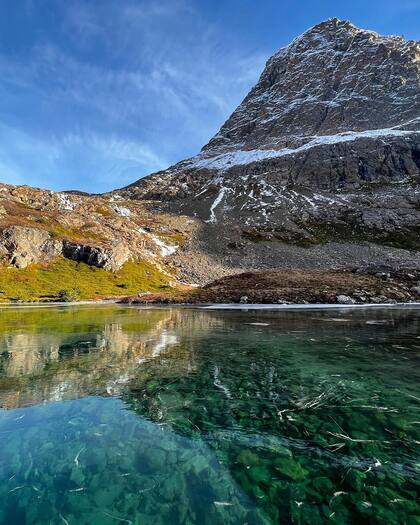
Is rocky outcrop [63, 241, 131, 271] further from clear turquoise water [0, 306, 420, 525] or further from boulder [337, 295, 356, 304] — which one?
clear turquoise water [0, 306, 420, 525]

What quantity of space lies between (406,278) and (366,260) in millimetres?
92144

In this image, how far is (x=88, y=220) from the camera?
164m

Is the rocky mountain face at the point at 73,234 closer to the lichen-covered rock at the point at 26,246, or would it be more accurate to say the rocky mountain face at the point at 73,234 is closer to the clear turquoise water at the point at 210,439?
the lichen-covered rock at the point at 26,246

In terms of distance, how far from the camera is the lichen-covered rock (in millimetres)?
116500

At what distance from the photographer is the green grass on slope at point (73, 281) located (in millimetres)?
99000

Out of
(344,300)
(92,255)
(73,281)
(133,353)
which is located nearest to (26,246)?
(92,255)

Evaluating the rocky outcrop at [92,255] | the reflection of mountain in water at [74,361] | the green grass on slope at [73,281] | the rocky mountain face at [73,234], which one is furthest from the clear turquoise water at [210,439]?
the rocky outcrop at [92,255]

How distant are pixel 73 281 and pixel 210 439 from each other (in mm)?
113810

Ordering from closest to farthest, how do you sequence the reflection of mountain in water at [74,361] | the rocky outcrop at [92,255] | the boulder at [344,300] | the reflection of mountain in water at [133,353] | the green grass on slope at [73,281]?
the reflection of mountain in water at [74,361] < the reflection of mountain in water at [133,353] < the boulder at [344,300] < the green grass on slope at [73,281] < the rocky outcrop at [92,255]

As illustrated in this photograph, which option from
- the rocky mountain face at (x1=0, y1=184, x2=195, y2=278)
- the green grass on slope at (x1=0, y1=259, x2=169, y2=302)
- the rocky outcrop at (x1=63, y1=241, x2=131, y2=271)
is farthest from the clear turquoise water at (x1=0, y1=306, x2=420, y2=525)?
the rocky outcrop at (x1=63, y1=241, x2=131, y2=271)

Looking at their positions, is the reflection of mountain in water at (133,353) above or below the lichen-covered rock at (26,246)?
below

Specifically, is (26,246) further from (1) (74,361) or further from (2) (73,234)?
(1) (74,361)

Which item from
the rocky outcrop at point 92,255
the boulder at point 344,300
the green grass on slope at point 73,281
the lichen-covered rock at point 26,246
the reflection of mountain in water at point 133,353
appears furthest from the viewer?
the rocky outcrop at point 92,255

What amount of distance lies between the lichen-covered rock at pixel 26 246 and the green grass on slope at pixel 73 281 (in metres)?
3.50
